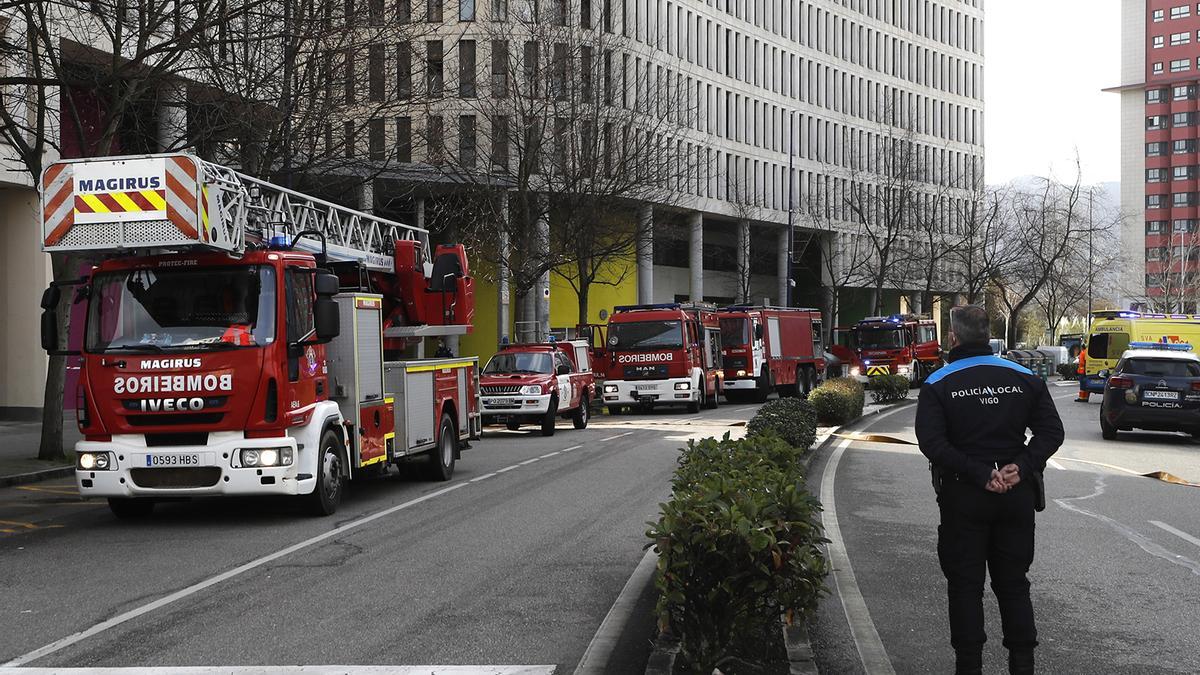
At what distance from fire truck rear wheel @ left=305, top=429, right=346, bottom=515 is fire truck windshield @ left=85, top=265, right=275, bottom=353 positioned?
1.38 metres

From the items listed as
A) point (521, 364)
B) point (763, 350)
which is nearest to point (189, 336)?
point (521, 364)

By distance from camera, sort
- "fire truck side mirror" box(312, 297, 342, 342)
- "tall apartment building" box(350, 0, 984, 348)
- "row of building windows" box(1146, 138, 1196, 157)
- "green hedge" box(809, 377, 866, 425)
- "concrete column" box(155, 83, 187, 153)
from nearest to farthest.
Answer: "fire truck side mirror" box(312, 297, 342, 342) → "concrete column" box(155, 83, 187, 153) → "green hedge" box(809, 377, 866, 425) → "tall apartment building" box(350, 0, 984, 348) → "row of building windows" box(1146, 138, 1196, 157)

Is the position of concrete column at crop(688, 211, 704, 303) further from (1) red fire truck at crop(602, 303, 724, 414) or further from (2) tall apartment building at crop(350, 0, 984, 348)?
(1) red fire truck at crop(602, 303, 724, 414)

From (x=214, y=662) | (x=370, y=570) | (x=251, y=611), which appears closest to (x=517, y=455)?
(x=370, y=570)

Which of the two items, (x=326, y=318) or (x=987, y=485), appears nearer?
(x=987, y=485)

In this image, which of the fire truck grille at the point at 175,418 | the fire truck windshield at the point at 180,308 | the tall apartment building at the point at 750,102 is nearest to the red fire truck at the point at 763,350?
the tall apartment building at the point at 750,102

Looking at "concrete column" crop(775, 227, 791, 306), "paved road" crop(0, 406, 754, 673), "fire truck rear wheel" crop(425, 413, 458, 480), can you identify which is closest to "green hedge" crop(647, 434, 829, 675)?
"paved road" crop(0, 406, 754, 673)

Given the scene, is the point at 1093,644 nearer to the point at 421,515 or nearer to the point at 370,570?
the point at 370,570

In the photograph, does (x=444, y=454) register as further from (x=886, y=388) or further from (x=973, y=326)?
(x=886, y=388)

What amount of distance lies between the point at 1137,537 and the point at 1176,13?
127 m

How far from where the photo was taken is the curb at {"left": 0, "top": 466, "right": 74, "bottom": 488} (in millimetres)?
16022

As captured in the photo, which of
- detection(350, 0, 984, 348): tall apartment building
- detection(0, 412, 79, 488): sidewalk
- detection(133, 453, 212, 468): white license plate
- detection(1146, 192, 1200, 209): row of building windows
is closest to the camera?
detection(133, 453, 212, 468): white license plate

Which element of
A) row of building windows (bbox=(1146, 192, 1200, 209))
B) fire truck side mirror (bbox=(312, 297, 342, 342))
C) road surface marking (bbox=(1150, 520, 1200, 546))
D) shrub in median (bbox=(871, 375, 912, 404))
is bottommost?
shrub in median (bbox=(871, 375, 912, 404))

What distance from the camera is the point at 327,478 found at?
12.2m
